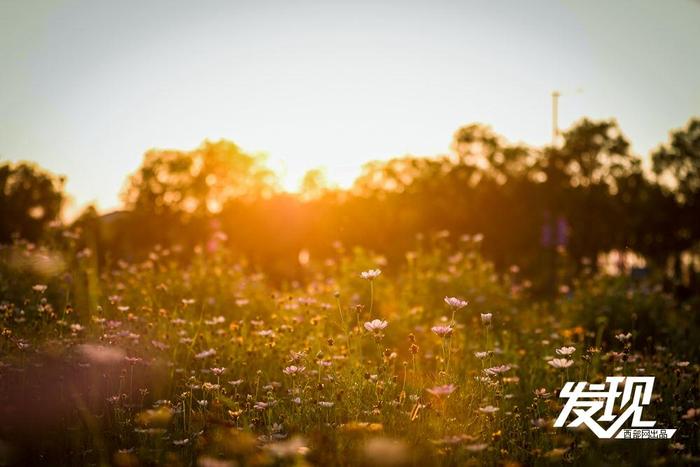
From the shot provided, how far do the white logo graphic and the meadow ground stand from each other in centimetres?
9

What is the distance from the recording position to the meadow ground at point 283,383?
11.2ft

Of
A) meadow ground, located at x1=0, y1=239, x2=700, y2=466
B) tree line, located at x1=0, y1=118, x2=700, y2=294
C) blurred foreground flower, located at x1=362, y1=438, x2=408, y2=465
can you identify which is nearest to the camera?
blurred foreground flower, located at x1=362, y1=438, x2=408, y2=465

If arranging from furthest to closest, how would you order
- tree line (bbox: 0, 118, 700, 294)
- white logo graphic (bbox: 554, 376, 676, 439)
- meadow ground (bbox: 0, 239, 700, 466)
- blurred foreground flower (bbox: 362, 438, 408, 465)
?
tree line (bbox: 0, 118, 700, 294), white logo graphic (bbox: 554, 376, 676, 439), meadow ground (bbox: 0, 239, 700, 466), blurred foreground flower (bbox: 362, 438, 408, 465)

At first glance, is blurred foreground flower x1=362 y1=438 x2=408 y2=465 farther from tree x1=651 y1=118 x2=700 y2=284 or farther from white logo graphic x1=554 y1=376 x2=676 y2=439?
tree x1=651 y1=118 x2=700 y2=284

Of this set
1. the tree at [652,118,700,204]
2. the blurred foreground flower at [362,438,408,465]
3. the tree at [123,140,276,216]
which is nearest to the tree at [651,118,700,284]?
the tree at [652,118,700,204]

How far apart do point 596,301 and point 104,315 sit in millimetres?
7050

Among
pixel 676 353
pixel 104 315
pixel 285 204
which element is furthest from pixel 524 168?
pixel 104 315

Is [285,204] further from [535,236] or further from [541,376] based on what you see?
[541,376]

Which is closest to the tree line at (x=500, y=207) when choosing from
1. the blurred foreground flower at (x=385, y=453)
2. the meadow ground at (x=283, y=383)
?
the meadow ground at (x=283, y=383)

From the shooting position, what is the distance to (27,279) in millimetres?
7582

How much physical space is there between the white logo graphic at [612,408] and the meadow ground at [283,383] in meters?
0.09

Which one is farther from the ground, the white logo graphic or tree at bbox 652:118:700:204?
tree at bbox 652:118:700:204

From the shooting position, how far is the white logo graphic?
3.58 metres

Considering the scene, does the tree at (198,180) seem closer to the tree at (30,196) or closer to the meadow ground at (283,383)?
the tree at (30,196)
